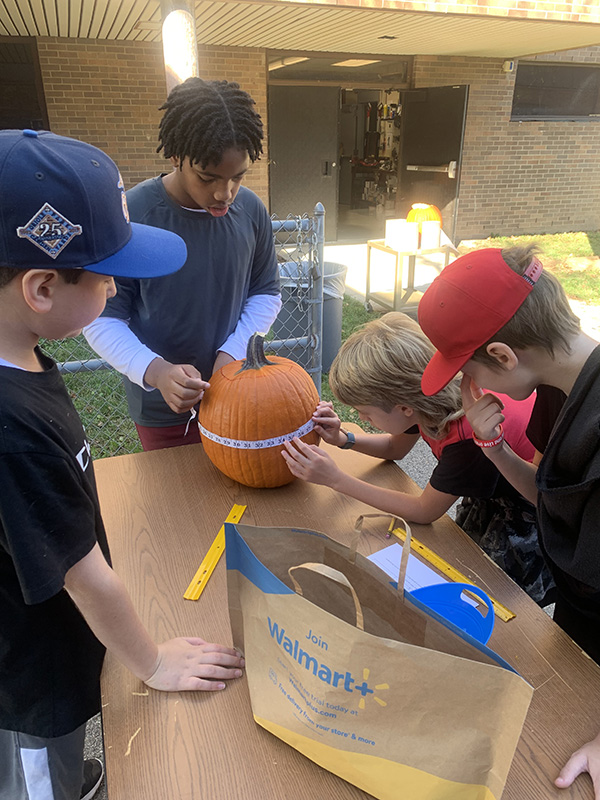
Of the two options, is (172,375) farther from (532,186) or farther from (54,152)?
(532,186)

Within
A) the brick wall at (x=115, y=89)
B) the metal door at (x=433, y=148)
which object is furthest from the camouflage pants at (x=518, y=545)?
the metal door at (x=433, y=148)

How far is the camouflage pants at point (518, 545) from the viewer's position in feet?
5.55

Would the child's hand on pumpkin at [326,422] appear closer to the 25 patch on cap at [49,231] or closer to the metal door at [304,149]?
the 25 patch on cap at [49,231]

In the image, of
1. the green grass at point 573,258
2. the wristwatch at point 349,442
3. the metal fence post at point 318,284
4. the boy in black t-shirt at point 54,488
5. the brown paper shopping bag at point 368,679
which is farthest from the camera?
the green grass at point 573,258

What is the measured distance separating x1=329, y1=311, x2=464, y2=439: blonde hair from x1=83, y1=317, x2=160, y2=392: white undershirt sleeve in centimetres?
59

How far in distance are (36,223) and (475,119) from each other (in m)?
10.6

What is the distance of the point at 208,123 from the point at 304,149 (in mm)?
9457

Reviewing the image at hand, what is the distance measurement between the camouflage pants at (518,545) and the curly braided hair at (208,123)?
1242 millimetres

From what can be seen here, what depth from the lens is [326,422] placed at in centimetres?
172

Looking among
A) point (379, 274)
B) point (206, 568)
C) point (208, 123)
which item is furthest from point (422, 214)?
point (206, 568)

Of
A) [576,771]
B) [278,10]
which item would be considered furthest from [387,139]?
[576,771]

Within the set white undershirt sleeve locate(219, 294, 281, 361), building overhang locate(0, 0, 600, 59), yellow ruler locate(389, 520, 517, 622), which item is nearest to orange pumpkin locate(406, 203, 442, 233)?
building overhang locate(0, 0, 600, 59)

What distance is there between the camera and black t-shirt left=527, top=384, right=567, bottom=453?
126 cm

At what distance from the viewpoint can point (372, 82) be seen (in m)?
10.1
